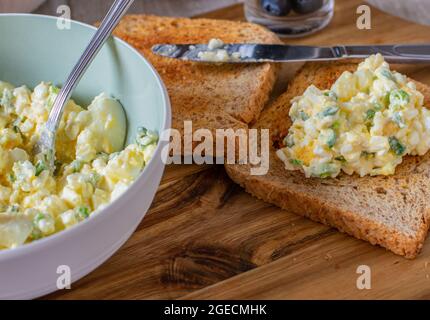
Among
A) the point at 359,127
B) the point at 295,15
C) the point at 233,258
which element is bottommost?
the point at 233,258

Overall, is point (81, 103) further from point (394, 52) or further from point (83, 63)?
point (394, 52)

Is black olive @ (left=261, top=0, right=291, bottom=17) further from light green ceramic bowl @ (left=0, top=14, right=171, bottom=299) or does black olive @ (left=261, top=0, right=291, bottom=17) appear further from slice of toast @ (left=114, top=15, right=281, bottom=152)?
light green ceramic bowl @ (left=0, top=14, right=171, bottom=299)

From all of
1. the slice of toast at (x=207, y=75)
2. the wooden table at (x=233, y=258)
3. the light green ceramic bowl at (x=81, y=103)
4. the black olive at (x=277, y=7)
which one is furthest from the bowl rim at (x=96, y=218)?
the black olive at (x=277, y=7)

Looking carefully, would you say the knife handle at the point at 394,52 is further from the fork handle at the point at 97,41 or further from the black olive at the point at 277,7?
the fork handle at the point at 97,41

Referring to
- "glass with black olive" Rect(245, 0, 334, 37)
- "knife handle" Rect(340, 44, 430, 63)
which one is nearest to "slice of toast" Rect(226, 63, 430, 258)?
"knife handle" Rect(340, 44, 430, 63)

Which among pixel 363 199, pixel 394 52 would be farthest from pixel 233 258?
pixel 394 52

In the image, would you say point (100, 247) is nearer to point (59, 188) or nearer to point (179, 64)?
point (59, 188)
